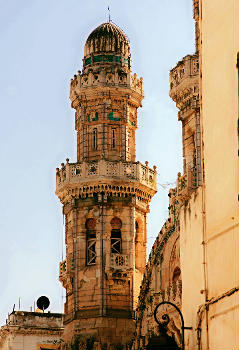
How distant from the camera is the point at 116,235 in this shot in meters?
38.3

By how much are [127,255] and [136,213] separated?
2.01m

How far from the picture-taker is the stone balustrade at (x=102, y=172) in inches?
1497

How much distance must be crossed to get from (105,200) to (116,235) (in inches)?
61.7

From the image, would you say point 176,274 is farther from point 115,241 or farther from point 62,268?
point 62,268

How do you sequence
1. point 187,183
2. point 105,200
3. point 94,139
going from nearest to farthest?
1. point 187,183
2. point 105,200
3. point 94,139

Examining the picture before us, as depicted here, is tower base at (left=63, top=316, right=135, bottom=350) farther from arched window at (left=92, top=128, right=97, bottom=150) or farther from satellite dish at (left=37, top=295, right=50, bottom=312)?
satellite dish at (left=37, top=295, right=50, bottom=312)

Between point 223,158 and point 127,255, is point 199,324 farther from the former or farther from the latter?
point 127,255

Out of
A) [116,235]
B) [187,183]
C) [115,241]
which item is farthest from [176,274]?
[116,235]

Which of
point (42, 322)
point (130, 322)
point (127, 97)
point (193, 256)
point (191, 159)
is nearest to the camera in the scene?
point (193, 256)

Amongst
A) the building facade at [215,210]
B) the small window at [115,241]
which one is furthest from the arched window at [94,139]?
the building facade at [215,210]

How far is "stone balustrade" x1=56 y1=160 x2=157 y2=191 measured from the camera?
38.0 m

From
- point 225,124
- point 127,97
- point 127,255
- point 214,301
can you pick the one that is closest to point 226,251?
point 214,301

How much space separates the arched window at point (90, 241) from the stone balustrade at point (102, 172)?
174 cm

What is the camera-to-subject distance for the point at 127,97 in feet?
131
